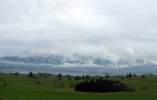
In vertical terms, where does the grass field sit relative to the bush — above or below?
below

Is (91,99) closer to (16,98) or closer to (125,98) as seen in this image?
(125,98)

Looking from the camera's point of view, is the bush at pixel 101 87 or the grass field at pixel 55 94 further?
the bush at pixel 101 87

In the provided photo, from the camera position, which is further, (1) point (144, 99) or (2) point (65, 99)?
(1) point (144, 99)

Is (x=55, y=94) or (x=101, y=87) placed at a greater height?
(x=101, y=87)

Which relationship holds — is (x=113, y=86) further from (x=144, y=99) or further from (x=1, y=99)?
(x=1, y=99)

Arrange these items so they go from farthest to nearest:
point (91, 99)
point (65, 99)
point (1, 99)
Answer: point (91, 99) < point (65, 99) < point (1, 99)

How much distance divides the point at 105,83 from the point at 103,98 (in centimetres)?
2841

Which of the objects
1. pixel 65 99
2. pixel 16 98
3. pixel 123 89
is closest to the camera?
pixel 16 98

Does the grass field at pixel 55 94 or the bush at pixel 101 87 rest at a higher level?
the bush at pixel 101 87

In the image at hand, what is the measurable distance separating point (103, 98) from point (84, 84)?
27.5 metres

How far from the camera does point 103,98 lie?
63.0 metres

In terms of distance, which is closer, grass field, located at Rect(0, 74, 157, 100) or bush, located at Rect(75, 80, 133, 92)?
grass field, located at Rect(0, 74, 157, 100)

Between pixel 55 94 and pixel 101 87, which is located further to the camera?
pixel 101 87

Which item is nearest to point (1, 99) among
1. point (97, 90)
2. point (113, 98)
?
point (113, 98)
